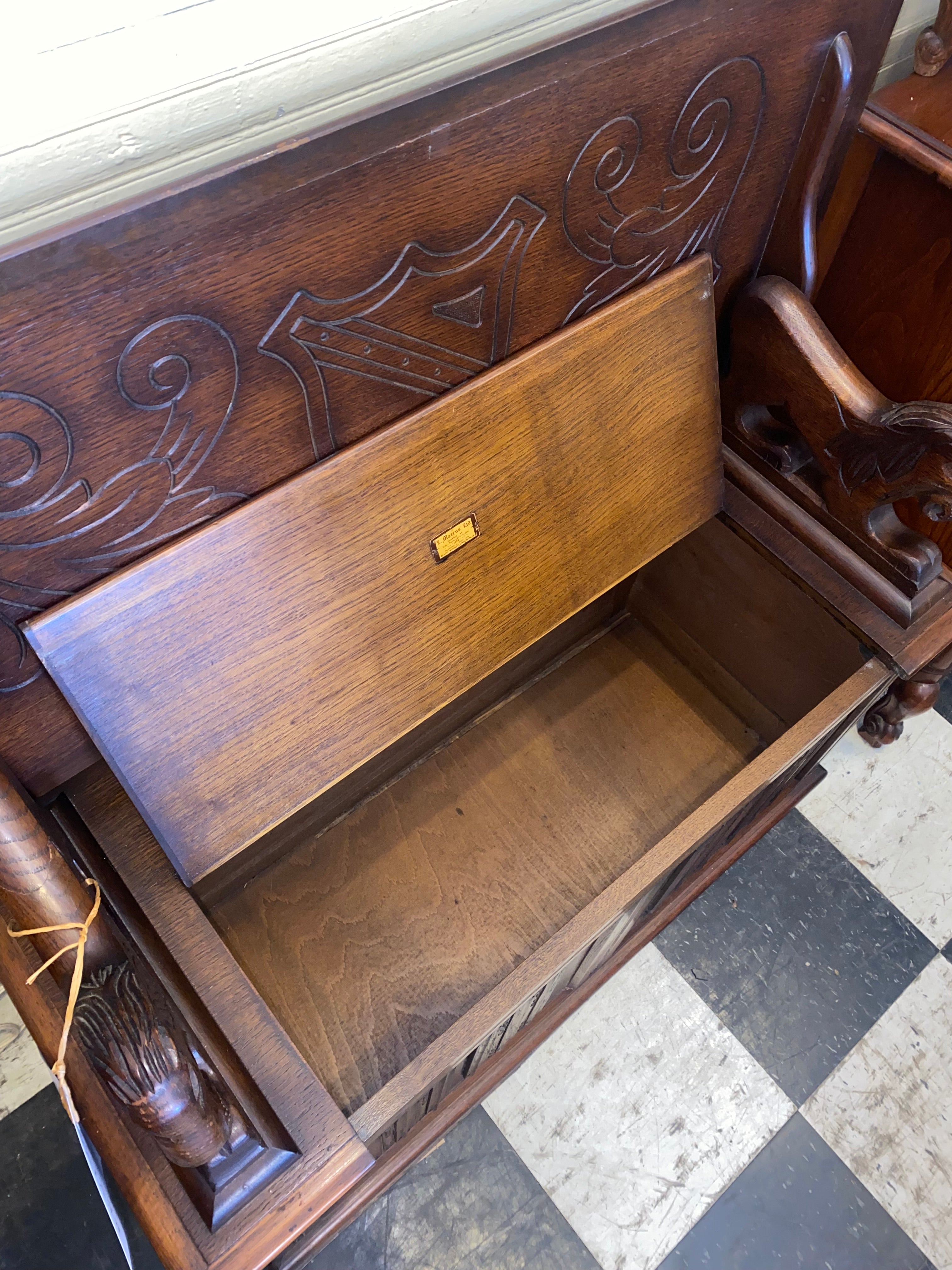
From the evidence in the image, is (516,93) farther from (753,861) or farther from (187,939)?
(753,861)

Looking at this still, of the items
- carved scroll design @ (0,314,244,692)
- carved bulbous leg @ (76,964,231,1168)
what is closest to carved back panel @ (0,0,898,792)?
carved scroll design @ (0,314,244,692)

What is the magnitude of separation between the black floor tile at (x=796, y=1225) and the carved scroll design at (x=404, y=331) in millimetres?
1114

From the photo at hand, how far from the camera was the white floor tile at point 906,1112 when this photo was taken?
1.13 meters

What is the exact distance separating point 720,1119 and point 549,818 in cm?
49

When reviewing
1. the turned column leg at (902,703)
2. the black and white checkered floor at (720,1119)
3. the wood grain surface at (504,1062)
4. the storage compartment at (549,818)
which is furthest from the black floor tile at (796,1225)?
the turned column leg at (902,703)

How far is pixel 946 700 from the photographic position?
1529mm

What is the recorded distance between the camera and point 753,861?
1.35 meters

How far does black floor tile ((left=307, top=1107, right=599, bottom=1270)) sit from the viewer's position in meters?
1.08

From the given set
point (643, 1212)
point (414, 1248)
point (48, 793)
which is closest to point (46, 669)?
point (48, 793)

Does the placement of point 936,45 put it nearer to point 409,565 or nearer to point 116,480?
point 409,565

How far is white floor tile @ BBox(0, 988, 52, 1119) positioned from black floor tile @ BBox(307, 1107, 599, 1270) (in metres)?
0.45

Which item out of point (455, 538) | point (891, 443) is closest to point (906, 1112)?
point (891, 443)

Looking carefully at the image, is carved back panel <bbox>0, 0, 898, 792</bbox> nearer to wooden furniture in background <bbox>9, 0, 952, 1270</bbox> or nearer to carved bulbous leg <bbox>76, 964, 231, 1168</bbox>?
wooden furniture in background <bbox>9, 0, 952, 1270</bbox>

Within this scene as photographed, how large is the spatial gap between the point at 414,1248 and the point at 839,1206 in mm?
572
